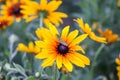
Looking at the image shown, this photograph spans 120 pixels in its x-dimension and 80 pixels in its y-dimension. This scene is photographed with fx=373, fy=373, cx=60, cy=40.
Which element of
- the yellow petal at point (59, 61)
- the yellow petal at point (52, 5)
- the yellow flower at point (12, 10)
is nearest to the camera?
the yellow petal at point (59, 61)

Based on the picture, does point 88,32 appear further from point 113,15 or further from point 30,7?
point 113,15

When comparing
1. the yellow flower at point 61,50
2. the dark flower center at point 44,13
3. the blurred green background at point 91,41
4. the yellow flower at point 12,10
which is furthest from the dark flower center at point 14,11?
the yellow flower at point 61,50

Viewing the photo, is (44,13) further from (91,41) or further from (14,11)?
(91,41)

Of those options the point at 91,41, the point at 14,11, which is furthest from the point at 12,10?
the point at 91,41

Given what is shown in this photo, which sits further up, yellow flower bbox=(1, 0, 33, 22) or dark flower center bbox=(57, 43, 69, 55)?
yellow flower bbox=(1, 0, 33, 22)

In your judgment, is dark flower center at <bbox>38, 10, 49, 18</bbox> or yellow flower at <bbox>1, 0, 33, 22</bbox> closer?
dark flower center at <bbox>38, 10, 49, 18</bbox>

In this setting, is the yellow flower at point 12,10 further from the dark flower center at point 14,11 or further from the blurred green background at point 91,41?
the blurred green background at point 91,41

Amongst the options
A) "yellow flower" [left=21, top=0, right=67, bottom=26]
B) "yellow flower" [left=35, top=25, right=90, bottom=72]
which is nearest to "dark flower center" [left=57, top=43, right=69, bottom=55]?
"yellow flower" [left=35, top=25, right=90, bottom=72]

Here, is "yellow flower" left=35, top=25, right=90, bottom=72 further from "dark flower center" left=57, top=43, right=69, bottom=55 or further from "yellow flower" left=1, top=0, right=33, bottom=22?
"yellow flower" left=1, top=0, right=33, bottom=22
